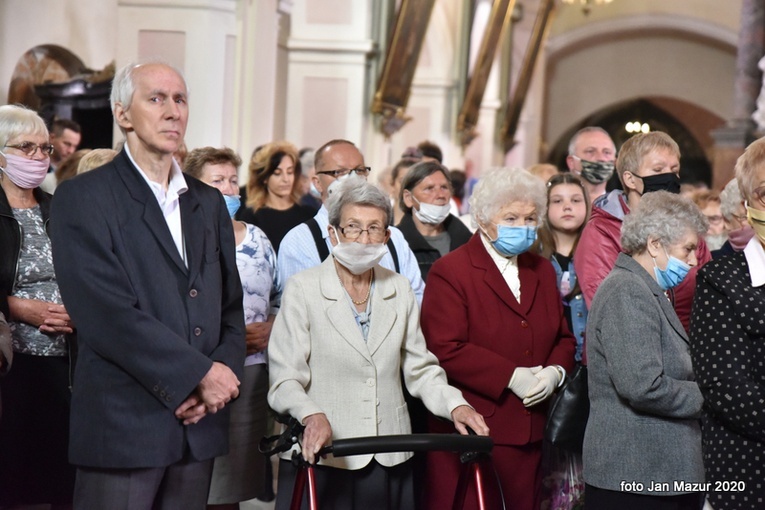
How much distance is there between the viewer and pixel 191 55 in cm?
814

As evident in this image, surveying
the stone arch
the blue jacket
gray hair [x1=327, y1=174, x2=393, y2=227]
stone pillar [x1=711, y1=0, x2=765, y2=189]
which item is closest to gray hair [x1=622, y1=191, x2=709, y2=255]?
gray hair [x1=327, y1=174, x2=393, y2=227]

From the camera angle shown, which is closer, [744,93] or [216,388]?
[216,388]

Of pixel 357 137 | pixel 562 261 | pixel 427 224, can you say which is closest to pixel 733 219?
pixel 562 261

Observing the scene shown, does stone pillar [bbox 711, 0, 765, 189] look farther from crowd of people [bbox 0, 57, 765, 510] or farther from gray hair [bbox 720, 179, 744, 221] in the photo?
crowd of people [bbox 0, 57, 765, 510]

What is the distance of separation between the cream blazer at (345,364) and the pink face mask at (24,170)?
132 cm

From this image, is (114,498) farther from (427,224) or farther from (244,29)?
(244,29)

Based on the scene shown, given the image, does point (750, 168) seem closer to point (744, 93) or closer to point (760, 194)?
point (760, 194)

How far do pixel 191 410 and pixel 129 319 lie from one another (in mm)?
333

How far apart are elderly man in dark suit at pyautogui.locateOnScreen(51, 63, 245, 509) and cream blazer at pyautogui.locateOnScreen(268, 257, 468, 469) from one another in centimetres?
46

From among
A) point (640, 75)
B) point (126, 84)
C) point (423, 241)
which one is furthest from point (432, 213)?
point (640, 75)

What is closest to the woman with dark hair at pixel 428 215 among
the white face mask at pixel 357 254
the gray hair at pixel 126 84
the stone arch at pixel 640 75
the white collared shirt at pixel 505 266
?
the white collared shirt at pixel 505 266

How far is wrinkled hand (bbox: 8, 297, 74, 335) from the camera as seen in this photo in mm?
4527

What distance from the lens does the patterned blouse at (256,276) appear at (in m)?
4.83

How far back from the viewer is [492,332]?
4.48 m
